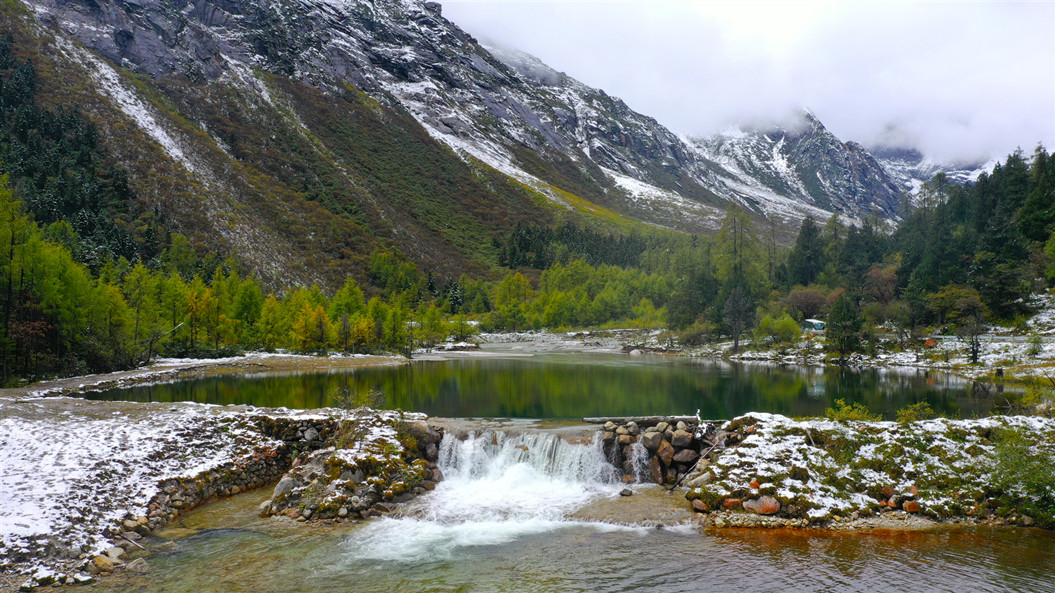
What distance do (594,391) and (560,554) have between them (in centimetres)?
2754

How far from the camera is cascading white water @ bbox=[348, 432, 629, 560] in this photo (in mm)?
15539

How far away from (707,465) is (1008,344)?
176 ft

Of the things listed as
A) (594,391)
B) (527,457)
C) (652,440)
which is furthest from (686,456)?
(594,391)

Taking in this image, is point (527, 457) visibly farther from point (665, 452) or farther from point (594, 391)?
point (594, 391)

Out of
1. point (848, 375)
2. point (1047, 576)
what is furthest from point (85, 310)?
point (848, 375)

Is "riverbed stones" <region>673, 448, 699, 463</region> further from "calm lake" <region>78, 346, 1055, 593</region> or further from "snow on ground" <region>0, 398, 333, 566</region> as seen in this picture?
"snow on ground" <region>0, 398, 333, 566</region>

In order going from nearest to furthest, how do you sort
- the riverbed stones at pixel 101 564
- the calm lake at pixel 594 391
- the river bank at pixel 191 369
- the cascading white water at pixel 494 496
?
1. the riverbed stones at pixel 101 564
2. the cascading white water at pixel 494 496
3. the river bank at pixel 191 369
4. the calm lake at pixel 594 391

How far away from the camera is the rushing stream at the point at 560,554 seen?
12617mm

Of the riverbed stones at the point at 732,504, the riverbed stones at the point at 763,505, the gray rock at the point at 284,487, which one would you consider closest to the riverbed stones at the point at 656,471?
the riverbed stones at the point at 732,504

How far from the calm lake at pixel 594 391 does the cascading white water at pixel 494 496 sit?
7.36m

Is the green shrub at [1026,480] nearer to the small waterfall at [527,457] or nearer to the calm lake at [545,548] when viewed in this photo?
the calm lake at [545,548]

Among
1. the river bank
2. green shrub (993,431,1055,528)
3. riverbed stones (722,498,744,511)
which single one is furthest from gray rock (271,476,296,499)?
green shrub (993,431,1055,528)

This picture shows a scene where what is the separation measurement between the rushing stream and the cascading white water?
0.28 ft

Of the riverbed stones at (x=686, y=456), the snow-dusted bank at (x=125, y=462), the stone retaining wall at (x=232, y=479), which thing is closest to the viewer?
the snow-dusted bank at (x=125, y=462)
